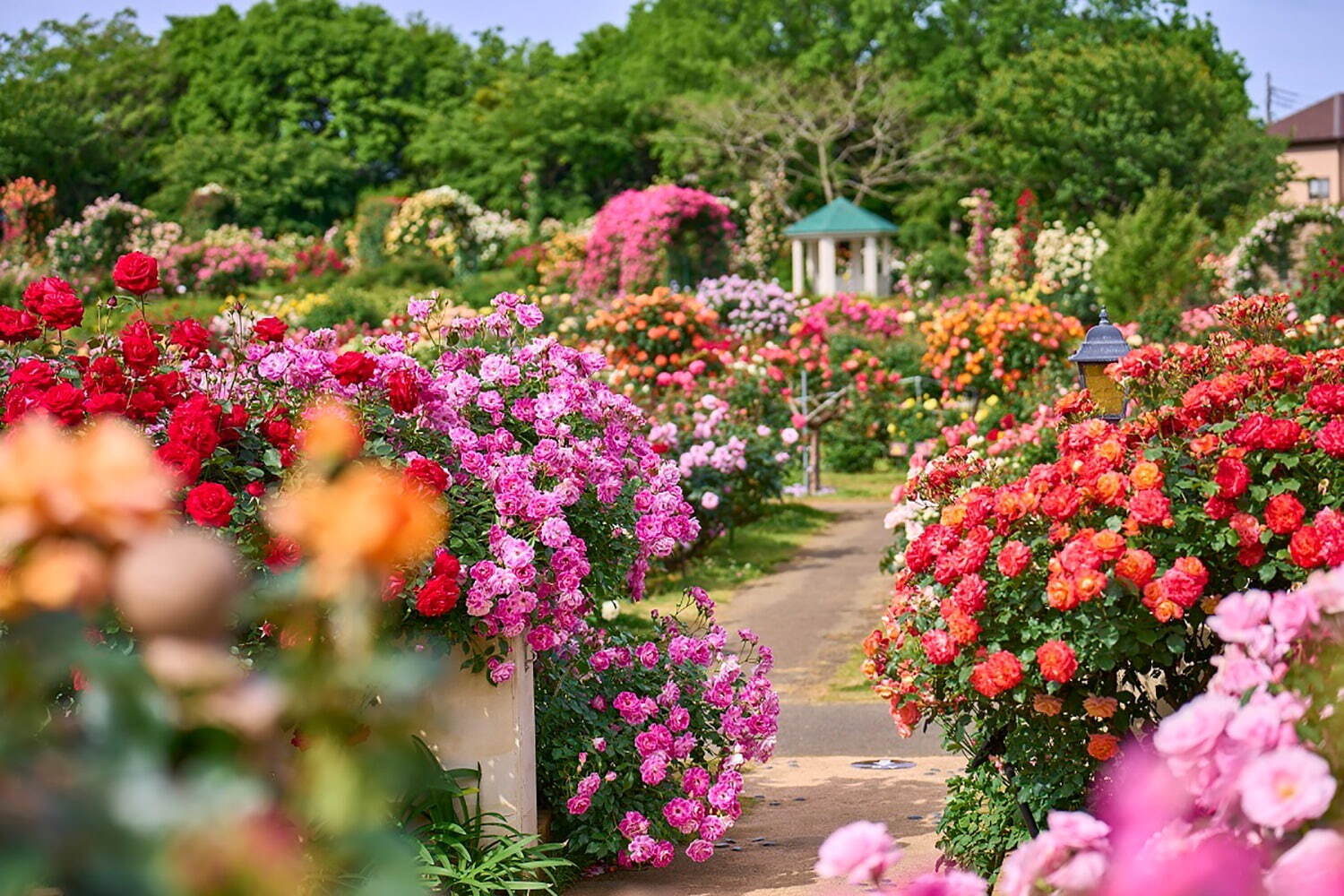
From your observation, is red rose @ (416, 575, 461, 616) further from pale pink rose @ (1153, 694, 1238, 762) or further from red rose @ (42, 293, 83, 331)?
pale pink rose @ (1153, 694, 1238, 762)

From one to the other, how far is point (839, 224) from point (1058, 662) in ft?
92.5

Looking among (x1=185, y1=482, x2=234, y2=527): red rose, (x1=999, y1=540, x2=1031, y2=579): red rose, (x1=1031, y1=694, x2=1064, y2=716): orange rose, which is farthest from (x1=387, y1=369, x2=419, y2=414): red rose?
(x1=1031, y1=694, x2=1064, y2=716): orange rose

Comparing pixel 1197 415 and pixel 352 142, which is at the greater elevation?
pixel 352 142

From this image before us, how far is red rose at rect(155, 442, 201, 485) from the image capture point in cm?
403

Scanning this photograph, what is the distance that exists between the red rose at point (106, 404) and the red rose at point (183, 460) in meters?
0.26

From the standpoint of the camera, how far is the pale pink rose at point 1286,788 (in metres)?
1.50

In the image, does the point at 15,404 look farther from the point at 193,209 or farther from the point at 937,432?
the point at 193,209

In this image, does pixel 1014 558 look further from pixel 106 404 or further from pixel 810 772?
pixel 810 772

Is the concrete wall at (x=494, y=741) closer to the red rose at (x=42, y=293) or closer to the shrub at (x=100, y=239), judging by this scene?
the red rose at (x=42, y=293)

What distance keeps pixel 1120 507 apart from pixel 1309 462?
18.8 inches

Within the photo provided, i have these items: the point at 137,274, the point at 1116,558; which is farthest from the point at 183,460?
the point at 1116,558

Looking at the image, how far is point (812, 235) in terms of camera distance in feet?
104

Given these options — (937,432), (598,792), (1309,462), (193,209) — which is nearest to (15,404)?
(598,792)

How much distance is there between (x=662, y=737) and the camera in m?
5.07
